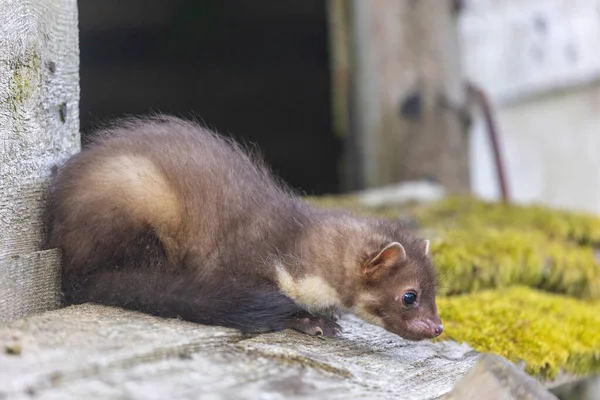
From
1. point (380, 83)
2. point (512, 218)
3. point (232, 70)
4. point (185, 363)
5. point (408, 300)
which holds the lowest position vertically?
point (512, 218)

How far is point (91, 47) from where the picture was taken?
10.9 metres

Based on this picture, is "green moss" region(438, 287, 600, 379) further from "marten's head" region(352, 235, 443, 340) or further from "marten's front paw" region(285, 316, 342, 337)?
"marten's front paw" region(285, 316, 342, 337)

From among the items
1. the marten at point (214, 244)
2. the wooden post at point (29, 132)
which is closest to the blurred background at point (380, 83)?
the marten at point (214, 244)

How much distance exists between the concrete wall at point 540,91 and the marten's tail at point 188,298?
16.3 ft

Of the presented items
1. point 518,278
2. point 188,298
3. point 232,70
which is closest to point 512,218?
point 518,278

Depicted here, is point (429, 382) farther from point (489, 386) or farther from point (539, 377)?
point (539, 377)

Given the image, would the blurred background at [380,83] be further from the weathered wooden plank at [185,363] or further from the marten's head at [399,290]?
the weathered wooden plank at [185,363]

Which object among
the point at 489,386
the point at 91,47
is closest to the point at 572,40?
the point at 91,47

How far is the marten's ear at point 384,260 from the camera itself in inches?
135

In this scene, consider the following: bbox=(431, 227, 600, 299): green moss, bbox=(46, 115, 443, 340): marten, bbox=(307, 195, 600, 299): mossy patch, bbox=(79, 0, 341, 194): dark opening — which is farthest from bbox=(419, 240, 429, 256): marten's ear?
bbox=(79, 0, 341, 194): dark opening

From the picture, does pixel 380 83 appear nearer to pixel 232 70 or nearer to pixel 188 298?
pixel 232 70

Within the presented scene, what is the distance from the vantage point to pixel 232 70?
37.2 feet

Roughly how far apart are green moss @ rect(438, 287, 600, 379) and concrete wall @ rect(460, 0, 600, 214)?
370 cm

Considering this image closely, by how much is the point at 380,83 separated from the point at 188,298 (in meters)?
4.77
